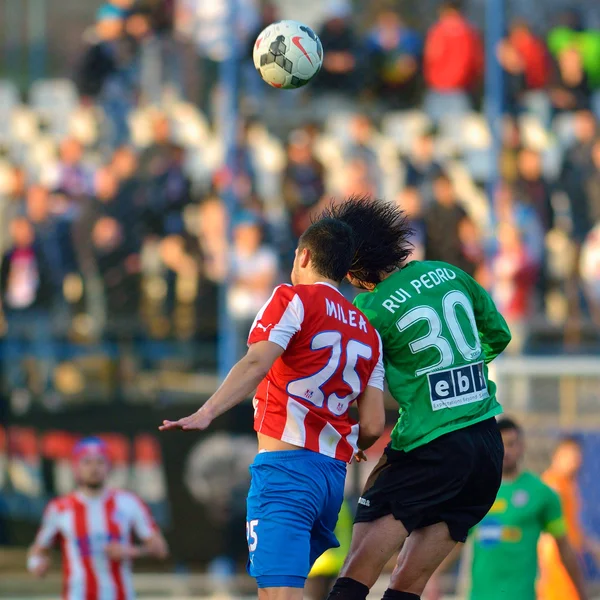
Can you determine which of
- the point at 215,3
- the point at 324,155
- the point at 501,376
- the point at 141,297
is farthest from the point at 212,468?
the point at 215,3

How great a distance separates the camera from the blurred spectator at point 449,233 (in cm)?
1281

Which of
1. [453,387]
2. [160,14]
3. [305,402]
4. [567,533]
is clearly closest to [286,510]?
[305,402]

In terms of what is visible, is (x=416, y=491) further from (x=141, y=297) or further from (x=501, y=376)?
(x=141, y=297)

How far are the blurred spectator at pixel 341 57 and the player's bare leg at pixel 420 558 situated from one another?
9.25 meters

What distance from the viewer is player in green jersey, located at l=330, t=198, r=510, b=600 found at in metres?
5.89

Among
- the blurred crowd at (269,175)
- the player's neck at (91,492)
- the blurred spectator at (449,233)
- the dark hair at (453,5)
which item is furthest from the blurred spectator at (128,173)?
the player's neck at (91,492)

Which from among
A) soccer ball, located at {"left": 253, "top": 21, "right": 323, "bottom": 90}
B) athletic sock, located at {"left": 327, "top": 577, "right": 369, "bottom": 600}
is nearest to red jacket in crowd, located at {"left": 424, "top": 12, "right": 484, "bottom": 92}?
soccer ball, located at {"left": 253, "top": 21, "right": 323, "bottom": 90}

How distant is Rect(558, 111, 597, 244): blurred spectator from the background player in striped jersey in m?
7.86

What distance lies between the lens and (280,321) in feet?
18.2

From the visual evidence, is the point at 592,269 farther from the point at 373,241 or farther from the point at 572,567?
the point at 373,241

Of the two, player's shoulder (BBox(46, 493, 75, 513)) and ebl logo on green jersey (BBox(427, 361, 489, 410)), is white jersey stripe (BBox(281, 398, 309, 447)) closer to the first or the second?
ebl logo on green jersey (BBox(427, 361, 489, 410))

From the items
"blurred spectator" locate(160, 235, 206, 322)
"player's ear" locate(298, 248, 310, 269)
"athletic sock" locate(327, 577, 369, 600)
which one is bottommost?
"athletic sock" locate(327, 577, 369, 600)

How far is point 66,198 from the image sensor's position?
47.2ft

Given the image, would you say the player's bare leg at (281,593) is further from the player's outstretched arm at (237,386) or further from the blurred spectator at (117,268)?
the blurred spectator at (117,268)
